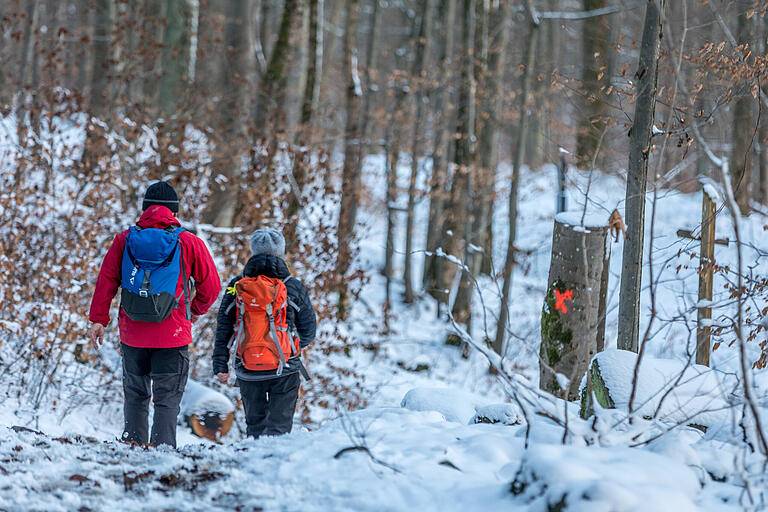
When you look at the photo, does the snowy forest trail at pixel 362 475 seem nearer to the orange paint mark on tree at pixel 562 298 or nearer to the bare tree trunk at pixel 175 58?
the orange paint mark on tree at pixel 562 298

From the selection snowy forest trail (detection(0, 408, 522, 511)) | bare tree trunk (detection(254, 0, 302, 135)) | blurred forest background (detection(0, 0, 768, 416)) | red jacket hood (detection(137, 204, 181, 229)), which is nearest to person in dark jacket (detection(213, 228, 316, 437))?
red jacket hood (detection(137, 204, 181, 229))

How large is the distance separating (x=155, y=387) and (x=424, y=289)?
4688 millimetres

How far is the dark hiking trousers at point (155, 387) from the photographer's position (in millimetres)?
4391

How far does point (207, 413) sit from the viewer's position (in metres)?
6.86

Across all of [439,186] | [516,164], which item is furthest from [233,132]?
[516,164]

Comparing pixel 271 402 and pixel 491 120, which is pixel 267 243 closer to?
pixel 271 402

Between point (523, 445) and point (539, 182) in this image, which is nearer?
point (523, 445)

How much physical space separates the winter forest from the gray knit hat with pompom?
340 millimetres

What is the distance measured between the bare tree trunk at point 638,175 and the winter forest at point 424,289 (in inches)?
0.7

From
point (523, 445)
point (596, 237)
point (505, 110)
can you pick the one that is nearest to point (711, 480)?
point (523, 445)

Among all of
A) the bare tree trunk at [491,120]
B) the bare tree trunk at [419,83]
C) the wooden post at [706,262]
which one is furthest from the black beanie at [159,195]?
the bare tree trunk at [419,83]

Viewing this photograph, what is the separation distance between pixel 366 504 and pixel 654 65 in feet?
11.5

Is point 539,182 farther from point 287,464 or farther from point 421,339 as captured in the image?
point 287,464

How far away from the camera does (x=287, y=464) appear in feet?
11.0
